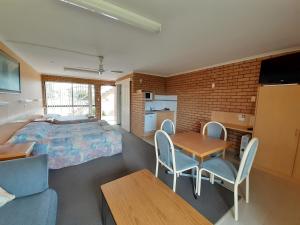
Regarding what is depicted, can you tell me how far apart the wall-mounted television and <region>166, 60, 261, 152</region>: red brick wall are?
4381 millimetres

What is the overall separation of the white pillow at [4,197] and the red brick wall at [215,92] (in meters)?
3.88

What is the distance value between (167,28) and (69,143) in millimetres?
2669

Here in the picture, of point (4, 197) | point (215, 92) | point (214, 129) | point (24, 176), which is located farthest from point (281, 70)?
point (4, 197)

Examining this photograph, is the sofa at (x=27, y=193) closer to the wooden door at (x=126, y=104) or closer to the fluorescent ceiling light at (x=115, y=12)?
the fluorescent ceiling light at (x=115, y=12)

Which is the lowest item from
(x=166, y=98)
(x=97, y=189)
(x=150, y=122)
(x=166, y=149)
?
(x=97, y=189)

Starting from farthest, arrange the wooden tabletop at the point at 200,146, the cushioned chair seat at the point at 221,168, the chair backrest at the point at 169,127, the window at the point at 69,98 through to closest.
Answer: the window at the point at 69,98 → the chair backrest at the point at 169,127 → the wooden tabletop at the point at 200,146 → the cushioned chair seat at the point at 221,168

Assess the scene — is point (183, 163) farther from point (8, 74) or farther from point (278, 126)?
point (8, 74)

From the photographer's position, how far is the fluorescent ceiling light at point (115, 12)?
1211 millimetres

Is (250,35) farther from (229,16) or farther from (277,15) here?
(229,16)

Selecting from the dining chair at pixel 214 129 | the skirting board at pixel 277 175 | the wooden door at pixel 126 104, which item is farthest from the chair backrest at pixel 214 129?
the wooden door at pixel 126 104

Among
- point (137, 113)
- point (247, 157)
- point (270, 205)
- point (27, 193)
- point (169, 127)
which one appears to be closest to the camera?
point (27, 193)

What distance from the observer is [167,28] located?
6.01 ft

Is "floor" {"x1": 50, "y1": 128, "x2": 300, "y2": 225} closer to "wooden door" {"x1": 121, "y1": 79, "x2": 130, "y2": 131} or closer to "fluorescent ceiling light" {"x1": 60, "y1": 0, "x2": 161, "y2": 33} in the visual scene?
"fluorescent ceiling light" {"x1": 60, "y1": 0, "x2": 161, "y2": 33}

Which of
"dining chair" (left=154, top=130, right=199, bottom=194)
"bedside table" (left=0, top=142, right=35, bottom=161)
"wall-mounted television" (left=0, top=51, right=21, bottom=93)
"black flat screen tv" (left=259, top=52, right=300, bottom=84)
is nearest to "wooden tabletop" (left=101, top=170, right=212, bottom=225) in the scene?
"dining chair" (left=154, top=130, right=199, bottom=194)
